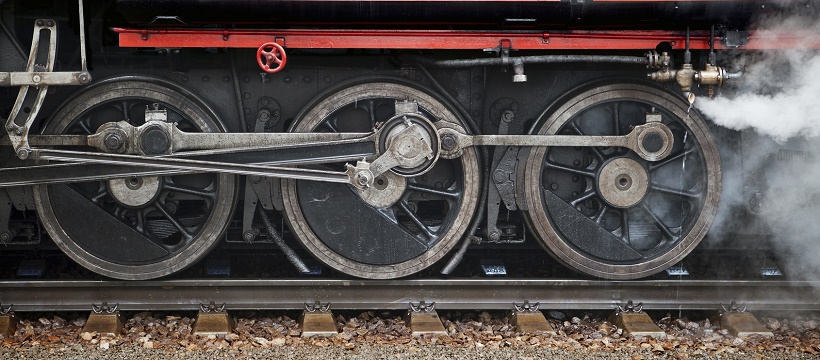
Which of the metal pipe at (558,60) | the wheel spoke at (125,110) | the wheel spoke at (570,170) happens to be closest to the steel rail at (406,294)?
the wheel spoke at (570,170)

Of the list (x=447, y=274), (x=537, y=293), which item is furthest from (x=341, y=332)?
(x=537, y=293)

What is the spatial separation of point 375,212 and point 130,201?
1678 mm

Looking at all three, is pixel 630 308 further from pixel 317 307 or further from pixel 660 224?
pixel 317 307

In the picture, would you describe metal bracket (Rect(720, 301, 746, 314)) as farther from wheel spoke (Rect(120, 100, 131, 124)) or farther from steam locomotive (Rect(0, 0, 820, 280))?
wheel spoke (Rect(120, 100, 131, 124))

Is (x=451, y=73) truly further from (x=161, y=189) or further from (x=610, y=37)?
(x=161, y=189)

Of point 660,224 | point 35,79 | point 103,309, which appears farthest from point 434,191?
point 35,79

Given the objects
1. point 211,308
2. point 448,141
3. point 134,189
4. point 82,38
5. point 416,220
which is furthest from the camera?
point 416,220

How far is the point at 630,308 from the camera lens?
6.45 m

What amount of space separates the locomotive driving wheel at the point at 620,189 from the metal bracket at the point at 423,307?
91 centimetres

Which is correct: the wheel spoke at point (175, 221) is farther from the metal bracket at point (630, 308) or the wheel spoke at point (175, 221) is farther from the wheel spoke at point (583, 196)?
the metal bracket at point (630, 308)

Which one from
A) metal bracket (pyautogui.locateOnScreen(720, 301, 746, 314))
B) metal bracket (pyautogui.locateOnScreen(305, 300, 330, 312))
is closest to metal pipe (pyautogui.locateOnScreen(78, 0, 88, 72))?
metal bracket (pyautogui.locateOnScreen(305, 300, 330, 312))

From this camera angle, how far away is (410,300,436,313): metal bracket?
634 centimetres

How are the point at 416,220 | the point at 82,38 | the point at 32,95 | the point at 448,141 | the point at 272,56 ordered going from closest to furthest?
the point at 272,56, the point at 82,38, the point at 32,95, the point at 448,141, the point at 416,220

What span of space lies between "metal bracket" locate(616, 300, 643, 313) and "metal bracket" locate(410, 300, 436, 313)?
4.38ft
